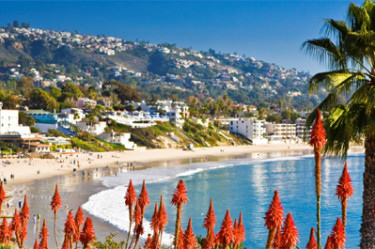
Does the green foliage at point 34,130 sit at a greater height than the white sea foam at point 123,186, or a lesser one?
greater

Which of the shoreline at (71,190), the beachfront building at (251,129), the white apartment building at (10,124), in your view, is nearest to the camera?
the shoreline at (71,190)

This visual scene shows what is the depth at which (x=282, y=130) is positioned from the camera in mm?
156125

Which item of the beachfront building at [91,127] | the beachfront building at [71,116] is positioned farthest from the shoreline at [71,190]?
the beachfront building at [71,116]

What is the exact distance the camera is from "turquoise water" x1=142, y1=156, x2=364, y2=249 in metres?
35.3

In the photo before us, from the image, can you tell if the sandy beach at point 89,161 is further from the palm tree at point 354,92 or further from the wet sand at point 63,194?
the palm tree at point 354,92

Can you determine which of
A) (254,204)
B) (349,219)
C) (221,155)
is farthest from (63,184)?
(221,155)

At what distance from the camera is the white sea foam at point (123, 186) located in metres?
35.8

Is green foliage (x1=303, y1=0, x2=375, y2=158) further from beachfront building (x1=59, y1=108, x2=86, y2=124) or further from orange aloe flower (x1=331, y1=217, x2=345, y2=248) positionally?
beachfront building (x1=59, y1=108, x2=86, y2=124)

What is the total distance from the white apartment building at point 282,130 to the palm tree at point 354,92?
5700 inches

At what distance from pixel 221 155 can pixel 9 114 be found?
159 feet

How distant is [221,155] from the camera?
10806 centimetres

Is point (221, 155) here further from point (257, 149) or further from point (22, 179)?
point (22, 179)

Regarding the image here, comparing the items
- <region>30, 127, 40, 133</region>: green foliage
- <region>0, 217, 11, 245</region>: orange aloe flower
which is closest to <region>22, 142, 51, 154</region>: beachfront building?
<region>30, 127, 40, 133</region>: green foliage

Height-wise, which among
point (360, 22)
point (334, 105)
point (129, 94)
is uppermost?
point (129, 94)
